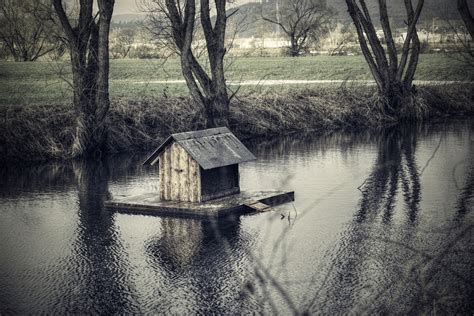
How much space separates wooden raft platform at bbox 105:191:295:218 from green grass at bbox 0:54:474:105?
9157 millimetres

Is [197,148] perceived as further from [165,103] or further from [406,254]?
[165,103]

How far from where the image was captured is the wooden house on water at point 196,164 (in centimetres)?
1466

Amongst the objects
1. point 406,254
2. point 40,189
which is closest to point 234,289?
point 406,254

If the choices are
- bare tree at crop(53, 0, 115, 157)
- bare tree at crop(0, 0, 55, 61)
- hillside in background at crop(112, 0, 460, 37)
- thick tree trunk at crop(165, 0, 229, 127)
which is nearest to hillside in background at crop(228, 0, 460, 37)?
hillside in background at crop(112, 0, 460, 37)

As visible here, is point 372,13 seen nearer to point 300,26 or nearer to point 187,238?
point 300,26

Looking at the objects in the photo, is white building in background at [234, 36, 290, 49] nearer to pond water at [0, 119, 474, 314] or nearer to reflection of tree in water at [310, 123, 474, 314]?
pond water at [0, 119, 474, 314]

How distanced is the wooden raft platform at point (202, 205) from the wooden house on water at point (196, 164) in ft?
0.73

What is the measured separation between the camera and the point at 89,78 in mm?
23000

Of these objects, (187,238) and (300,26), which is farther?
(300,26)

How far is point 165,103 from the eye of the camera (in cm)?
2625

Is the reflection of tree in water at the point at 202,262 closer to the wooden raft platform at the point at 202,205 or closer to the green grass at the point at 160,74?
the wooden raft platform at the point at 202,205

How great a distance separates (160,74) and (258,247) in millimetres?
28607

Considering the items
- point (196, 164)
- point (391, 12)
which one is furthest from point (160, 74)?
point (391, 12)

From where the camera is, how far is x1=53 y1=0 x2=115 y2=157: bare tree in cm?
2230
